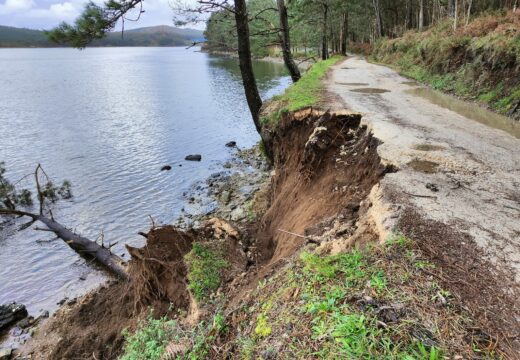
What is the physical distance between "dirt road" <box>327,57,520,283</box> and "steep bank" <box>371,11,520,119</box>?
1829mm

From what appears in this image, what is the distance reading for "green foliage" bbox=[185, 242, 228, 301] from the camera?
5.88 meters

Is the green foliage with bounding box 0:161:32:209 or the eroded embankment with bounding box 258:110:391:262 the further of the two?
the green foliage with bounding box 0:161:32:209

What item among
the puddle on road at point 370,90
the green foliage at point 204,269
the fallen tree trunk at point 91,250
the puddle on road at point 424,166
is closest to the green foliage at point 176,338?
the green foliage at point 204,269

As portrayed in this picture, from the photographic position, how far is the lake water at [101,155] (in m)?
11.1

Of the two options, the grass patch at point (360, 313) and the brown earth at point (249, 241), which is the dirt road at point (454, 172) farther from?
the grass patch at point (360, 313)

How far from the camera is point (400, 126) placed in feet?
27.8

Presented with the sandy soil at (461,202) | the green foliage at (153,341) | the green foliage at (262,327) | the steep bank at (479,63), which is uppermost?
the steep bank at (479,63)

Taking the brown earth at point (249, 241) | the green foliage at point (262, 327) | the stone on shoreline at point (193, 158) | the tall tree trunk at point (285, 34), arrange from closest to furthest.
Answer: the green foliage at point (262, 327) → the brown earth at point (249, 241) → the tall tree trunk at point (285, 34) → the stone on shoreline at point (193, 158)

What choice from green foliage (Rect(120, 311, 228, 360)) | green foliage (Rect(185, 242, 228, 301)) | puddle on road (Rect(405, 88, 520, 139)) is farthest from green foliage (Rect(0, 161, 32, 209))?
puddle on road (Rect(405, 88, 520, 139))

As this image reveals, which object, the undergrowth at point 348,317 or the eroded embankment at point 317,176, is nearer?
the undergrowth at point 348,317

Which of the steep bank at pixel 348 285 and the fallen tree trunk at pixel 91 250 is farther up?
the steep bank at pixel 348 285

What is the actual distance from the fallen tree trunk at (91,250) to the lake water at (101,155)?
0.43 m

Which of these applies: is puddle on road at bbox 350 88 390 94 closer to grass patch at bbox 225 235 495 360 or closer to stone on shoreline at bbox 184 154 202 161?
stone on shoreline at bbox 184 154 202 161

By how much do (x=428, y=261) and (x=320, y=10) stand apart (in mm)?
31198
